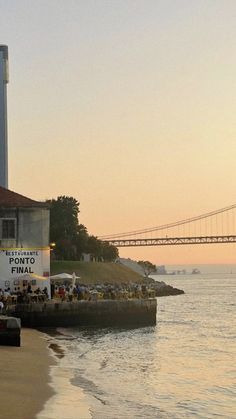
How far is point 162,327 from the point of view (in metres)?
44.0

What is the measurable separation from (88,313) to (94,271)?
3136 inches

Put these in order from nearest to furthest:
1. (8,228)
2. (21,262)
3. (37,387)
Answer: (37,387) → (21,262) → (8,228)

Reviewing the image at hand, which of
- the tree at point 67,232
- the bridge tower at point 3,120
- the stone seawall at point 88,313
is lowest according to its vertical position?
the stone seawall at point 88,313

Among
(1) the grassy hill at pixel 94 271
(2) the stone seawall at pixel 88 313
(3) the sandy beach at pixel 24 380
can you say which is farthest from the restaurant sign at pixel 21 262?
(1) the grassy hill at pixel 94 271

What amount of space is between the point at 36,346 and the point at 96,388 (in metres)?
8.79

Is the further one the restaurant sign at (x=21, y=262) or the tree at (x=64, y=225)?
the tree at (x=64, y=225)

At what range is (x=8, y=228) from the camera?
4312cm

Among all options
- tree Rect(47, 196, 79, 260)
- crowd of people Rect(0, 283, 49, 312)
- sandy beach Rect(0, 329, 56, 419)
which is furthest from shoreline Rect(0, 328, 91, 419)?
tree Rect(47, 196, 79, 260)

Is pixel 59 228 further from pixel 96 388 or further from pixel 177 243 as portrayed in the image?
pixel 96 388

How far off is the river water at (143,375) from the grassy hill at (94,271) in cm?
7079

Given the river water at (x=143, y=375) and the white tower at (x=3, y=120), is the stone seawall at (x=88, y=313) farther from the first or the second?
the white tower at (x=3, y=120)

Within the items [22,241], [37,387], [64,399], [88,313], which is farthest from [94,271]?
[64,399]

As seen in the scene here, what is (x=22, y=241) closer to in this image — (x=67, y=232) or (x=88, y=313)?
(x=88, y=313)

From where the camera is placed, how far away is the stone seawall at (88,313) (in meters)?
36.9
